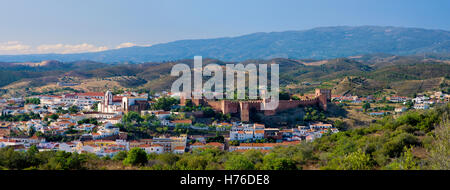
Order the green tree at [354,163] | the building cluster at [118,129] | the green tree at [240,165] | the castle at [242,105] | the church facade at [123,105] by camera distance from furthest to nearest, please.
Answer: the church facade at [123,105]
the castle at [242,105]
the building cluster at [118,129]
the green tree at [240,165]
the green tree at [354,163]

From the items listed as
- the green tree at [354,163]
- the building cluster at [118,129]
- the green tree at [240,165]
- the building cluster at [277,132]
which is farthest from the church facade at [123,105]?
the green tree at [354,163]

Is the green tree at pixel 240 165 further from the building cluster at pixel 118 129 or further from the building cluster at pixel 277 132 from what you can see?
the building cluster at pixel 277 132

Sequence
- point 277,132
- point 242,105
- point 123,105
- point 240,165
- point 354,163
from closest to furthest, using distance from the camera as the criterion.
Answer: point 354,163 → point 240,165 → point 277,132 → point 242,105 → point 123,105

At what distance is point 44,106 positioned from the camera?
34531 mm

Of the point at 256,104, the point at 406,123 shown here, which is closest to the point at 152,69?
the point at 256,104

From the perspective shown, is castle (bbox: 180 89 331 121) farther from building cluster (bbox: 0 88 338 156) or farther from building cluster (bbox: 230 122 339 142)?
building cluster (bbox: 230 122 339 142)

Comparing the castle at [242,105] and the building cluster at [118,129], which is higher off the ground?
the castle at [242,105]

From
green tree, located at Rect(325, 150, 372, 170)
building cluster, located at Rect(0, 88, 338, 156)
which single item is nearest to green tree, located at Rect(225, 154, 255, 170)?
green tree, located at Rect(325, 150, 372, 170)

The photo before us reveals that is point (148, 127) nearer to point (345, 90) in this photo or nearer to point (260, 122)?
point (260, 122)

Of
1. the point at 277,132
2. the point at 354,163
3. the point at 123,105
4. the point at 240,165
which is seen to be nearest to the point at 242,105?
the point at 277,132

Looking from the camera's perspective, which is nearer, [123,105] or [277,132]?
[277,132]

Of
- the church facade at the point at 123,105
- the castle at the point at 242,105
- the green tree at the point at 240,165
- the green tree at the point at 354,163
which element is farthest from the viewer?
the church facade at the point at 123,105

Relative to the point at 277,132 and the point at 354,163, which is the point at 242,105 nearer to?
the point at 277,132
